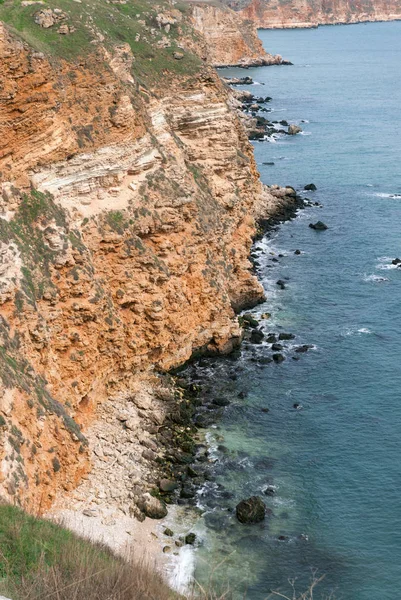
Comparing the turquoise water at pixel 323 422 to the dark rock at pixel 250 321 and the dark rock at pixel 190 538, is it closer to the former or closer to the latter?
the dark rock at pixel 190 538

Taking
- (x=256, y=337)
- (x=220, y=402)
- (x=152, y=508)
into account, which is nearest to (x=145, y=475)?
(x=152, y=508)

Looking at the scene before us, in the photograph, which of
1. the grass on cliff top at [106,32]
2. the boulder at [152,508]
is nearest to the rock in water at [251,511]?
the boulder at [152,508]

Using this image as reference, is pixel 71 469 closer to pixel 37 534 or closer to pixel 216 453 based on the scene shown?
pixel 216 453

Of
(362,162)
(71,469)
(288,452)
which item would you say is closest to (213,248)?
(288,452)

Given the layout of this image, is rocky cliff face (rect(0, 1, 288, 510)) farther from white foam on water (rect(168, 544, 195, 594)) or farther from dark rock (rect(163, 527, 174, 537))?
white foam on water (rect(168, 544, 195, 594))

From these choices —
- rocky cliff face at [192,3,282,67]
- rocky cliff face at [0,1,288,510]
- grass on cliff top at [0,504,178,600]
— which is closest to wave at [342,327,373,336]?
rocky cliff face at [0,1,288,510]
